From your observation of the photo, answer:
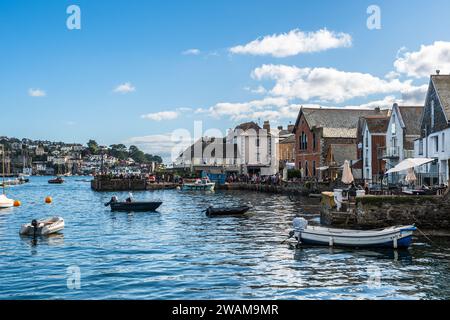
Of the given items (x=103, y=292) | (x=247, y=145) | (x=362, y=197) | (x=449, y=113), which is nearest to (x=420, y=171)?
(x=449, y=113)

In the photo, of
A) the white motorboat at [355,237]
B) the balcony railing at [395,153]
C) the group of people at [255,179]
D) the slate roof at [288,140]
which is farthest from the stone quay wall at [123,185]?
the white motorboat at [355,237]

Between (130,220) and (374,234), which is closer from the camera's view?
(374,234)

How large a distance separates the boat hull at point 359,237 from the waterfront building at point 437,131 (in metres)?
20.4

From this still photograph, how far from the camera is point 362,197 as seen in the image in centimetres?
3175

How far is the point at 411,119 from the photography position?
59812 mm

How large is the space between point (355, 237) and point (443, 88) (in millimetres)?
26001

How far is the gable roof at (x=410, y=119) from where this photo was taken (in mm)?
58781

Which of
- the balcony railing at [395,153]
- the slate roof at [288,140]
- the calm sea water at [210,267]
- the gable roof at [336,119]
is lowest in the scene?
the calm sea water at [210,267]

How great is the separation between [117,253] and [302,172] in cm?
6597

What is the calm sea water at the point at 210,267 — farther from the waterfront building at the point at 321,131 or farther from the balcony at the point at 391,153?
the waterfront building at the point at 321,131

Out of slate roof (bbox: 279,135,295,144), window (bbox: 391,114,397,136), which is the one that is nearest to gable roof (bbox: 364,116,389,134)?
window (bbox: 391,114,397,136)

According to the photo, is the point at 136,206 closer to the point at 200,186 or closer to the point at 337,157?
the point at 337,157

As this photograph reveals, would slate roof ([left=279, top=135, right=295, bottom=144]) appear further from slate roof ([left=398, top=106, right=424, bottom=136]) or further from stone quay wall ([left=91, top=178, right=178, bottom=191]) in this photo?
slate roof ([left=398, top=106, right=424, bottom=136])
